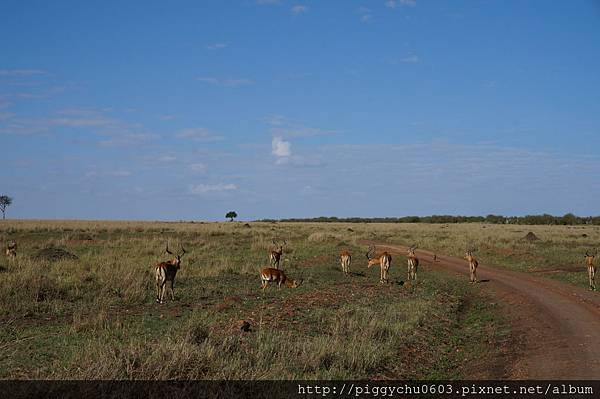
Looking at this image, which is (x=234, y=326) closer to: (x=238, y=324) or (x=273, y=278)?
(x=238, y=324)

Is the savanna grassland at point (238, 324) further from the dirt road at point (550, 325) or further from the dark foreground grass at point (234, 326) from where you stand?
the dirt road at point (550, 325)

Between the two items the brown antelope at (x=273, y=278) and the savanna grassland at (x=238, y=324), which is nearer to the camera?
the savanna grassland at (x=238, y=324)

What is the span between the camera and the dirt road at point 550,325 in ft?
30.5

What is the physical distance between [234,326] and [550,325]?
7.73m

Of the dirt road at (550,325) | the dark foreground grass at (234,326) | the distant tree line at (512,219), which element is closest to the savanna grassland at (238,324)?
the dark foreground grass at (234,326)

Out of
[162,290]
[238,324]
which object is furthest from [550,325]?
[162,290]

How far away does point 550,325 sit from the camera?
42.3ft

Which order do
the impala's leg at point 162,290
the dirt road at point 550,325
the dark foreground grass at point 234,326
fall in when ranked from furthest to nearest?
the impala's leg at point 162,290
the dirt road at point 550,325
the dark foreground grass at point 234,326

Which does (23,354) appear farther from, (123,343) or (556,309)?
(556,309)

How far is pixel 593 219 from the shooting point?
335 ft

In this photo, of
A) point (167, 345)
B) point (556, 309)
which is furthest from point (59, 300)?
point (556, 309)

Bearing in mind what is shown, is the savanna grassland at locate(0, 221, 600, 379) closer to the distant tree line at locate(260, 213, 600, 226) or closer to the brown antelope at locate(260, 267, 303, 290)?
the brown antelope at locate(260, 267, 303, 290)

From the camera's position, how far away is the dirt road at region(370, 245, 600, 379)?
930 cm

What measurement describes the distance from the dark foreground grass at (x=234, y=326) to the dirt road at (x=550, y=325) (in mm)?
677
